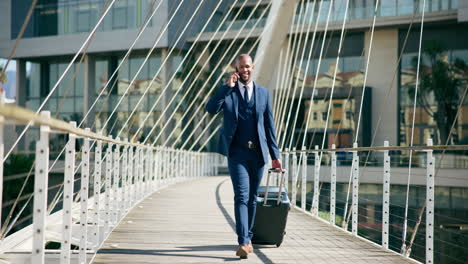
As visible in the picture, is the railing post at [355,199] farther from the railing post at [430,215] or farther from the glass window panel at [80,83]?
the glass window panel at [80,83]

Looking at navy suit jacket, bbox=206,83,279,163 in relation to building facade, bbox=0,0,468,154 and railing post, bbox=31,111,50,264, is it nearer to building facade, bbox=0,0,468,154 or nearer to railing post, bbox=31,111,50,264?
railing post, bbox=31,111,50,264

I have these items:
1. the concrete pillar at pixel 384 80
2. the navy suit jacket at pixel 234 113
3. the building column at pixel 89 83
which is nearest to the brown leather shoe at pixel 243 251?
the navy suit jacket at pixel 234 113

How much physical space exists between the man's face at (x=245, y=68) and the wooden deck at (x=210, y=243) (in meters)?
1.19

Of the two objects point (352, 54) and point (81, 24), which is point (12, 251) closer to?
point (352, 54)

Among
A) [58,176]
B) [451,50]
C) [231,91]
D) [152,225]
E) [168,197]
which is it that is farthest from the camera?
[58,176]

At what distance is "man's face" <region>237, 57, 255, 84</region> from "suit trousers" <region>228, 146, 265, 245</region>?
46 cm

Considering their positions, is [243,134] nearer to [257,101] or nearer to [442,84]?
[257,101]

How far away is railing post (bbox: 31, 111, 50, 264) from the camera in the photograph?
2615 millimetres

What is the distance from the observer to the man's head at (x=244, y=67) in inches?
174

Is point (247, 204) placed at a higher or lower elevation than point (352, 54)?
lower

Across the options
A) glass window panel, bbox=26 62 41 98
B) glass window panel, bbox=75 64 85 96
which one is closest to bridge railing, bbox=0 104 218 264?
glass window panel, bbox=75 64 85 96

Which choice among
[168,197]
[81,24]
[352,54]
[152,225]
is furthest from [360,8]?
[152,225]

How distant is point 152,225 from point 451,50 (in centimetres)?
2392

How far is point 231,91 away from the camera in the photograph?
4.46 m
